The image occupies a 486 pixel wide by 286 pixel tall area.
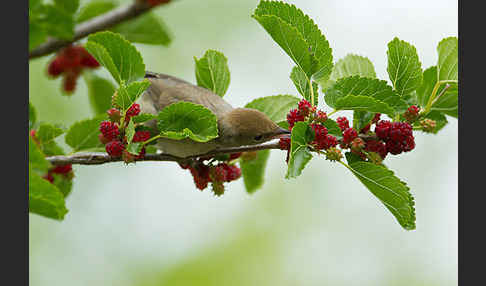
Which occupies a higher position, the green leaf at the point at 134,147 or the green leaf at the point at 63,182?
Answer: the green leaf at the point at 134,147

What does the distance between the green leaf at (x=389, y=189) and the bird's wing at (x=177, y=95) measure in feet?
3.99

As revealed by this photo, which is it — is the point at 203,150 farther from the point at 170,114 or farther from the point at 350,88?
the point at 350,88

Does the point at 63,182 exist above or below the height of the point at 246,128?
below

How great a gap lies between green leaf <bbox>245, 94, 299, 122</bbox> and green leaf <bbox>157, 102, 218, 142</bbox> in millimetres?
768

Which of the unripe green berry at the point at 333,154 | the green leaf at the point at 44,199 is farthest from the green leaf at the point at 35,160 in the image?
the unripe green berry at the point at 333,154

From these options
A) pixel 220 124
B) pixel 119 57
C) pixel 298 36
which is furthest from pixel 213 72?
pixel 298 36

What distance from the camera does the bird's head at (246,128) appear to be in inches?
126

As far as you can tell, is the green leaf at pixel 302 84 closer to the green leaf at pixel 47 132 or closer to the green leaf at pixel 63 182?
the green leaf at pixel 47 132

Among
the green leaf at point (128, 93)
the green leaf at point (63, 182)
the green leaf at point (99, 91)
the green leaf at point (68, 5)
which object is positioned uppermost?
the green leaf at point (68, 5)

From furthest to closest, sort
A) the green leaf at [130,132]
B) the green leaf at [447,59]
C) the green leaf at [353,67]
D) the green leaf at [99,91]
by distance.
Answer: the green leaf at [99,91] → the green leaf at [353,67] → the green leaf at [447,59] → the green leaf at [130,132]

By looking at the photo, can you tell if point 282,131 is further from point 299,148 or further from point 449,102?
point 449,102

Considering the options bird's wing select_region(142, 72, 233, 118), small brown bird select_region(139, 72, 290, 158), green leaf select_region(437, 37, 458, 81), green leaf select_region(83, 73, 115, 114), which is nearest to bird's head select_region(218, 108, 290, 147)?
small brown bird select_region(139, 72, 290, 158)

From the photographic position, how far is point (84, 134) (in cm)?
336

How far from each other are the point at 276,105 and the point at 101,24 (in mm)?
1386
